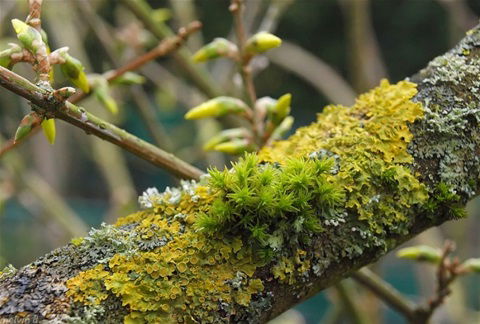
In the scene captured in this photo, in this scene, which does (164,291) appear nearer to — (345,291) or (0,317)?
(0,317)

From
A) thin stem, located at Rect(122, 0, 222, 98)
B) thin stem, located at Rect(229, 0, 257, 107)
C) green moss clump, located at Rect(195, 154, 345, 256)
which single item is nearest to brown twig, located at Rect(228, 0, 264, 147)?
thin stem, located at Rect(229, 0, 257, 107)

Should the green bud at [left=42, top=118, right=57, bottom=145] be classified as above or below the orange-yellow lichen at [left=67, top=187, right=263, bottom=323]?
above

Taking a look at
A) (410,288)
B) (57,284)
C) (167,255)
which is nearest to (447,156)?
(167,255)

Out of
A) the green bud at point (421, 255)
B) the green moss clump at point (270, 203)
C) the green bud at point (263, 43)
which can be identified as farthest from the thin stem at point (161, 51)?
the green bud at point (421, 255)

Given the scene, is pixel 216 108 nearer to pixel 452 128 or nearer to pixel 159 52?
pixel 159 52

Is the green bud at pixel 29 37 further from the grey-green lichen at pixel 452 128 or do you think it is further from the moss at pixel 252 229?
the grey-green lichen at pixel 452 128

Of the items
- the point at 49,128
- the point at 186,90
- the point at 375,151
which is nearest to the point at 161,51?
the point at 49,128

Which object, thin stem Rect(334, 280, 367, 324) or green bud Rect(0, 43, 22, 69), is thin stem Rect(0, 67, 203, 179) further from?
thin stem Rect(334, 280, 367, 324)
